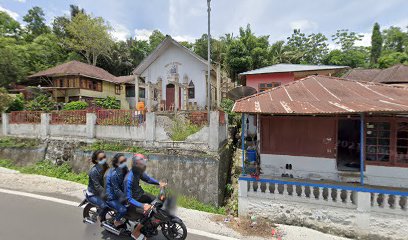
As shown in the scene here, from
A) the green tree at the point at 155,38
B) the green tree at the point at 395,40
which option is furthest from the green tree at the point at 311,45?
the green tree at the point at 155,38

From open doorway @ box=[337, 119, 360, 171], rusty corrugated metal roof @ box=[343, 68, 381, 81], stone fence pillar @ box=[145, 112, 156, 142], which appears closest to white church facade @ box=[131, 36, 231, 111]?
stone fence pillar @ box=[145, 112, 156, 142]

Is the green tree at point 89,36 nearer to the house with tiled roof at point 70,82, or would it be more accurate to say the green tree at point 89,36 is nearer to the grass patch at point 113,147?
the house with tiled roof at point 70,82

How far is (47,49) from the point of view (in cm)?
2747

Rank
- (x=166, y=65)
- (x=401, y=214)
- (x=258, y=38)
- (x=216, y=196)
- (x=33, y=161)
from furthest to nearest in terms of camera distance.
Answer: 1. (x=258, y=38)
2. (x=166, y=65)
3. (x=33, y=161)
4. (x=216, y=196)
5. (x=401, y=214)

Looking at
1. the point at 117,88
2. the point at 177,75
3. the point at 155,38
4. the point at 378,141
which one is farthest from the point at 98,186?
the point at 155,38

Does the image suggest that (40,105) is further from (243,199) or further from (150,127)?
(243,199)

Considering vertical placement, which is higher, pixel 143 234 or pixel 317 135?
pixel 317 135

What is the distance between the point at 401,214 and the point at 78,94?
23.1m

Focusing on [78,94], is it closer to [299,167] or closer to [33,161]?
[33,161]

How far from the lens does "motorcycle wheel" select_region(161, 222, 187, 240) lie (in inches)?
168

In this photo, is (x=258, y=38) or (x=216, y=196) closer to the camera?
(x=216, y=196)

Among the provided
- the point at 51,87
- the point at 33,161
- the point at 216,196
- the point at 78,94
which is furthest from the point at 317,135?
the point at 51,87

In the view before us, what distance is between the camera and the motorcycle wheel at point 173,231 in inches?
168

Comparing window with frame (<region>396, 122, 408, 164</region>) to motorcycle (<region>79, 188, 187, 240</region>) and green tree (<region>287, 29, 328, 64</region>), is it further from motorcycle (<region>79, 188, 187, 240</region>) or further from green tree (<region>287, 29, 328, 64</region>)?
green tree (<region>287, 29, 328, 64</region>)
